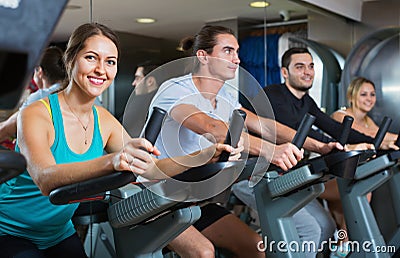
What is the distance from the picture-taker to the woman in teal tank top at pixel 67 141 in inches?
71.6

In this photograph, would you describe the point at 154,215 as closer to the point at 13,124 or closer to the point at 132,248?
the point at 132,248

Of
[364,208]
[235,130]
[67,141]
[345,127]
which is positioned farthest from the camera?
[364,208]

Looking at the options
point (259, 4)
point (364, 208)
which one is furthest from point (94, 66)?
point (259, 4)

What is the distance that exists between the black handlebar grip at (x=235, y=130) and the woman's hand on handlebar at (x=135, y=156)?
49cm

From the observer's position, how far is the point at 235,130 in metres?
1.75

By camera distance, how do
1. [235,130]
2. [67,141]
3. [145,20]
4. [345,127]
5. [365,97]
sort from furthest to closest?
1. [365,97]
2. [145,20]
3. [345,127]
4. [67,141]
5. [235,130]

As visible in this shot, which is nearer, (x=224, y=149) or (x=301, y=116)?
(x=224, y=149)

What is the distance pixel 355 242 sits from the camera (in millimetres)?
3498

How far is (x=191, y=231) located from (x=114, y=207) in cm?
51

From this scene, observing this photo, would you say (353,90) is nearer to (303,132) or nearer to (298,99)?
(298,99)

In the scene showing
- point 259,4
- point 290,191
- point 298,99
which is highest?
point 259,4

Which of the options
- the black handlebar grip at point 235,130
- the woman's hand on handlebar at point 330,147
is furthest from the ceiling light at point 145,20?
the black handlebar grip at point 235,130

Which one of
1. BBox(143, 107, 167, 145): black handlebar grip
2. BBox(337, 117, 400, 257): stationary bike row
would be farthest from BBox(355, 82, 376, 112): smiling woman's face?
BBox(143, 107, 167, 145): black handlebar grip

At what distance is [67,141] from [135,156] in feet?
2.23
